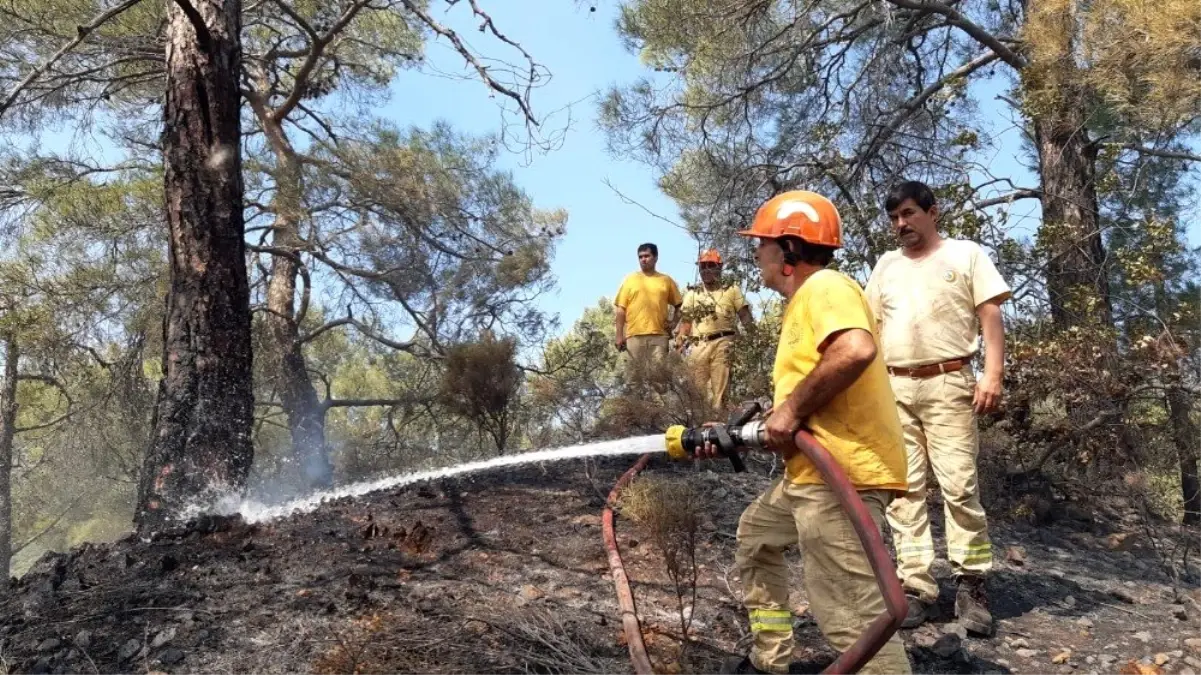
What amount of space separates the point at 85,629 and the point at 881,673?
8.48 feet

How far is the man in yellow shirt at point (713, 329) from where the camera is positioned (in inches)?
257

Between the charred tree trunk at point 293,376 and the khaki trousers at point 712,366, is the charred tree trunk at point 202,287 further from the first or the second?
the charred tree trunk at point 293,376

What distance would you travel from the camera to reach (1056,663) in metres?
2.97

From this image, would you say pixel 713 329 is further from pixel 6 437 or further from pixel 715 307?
pixel 6 437

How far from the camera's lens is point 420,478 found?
512 cm

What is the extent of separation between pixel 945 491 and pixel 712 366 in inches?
138

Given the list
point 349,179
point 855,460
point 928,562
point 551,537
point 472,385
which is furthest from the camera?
point 349,179

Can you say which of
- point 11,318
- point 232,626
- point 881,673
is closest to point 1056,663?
point 881,673

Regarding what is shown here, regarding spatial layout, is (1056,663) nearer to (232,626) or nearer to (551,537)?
(551,537)

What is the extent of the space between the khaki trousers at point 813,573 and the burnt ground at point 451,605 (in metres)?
0.25

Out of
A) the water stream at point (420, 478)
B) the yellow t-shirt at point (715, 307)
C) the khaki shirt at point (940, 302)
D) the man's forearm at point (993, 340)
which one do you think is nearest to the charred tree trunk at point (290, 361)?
the water stream at point (420, 478)

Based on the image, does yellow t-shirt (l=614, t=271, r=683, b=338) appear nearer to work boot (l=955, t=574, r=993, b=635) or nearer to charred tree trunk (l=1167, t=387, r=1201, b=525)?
charred tree trunk (l=1167, t=387, r=1201, b=525)

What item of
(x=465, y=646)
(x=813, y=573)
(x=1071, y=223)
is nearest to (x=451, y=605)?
(x=465, y=646)

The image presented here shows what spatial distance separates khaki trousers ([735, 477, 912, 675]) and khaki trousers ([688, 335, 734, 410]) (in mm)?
Result: 3950
